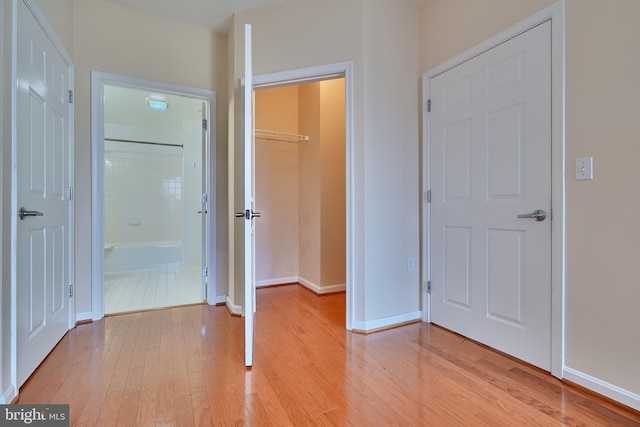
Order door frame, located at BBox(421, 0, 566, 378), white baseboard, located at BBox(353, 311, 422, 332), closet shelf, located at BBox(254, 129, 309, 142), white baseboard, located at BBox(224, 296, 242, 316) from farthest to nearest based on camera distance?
1. closet shelf, located at BBox(254, 129, 309, 142)
2. white baseboard, located at BBox(224, 296, 242, 316)
3. white baseboard, located at BBox(353, 311, 422, 332)
4. door frame, located at BBox(421, 0, 566, 378)

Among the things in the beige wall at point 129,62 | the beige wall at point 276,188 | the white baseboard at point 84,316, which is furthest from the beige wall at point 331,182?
the white baseboard at point 84,316

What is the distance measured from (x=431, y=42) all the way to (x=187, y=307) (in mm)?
3147

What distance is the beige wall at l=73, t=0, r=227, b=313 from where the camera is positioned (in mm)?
2363

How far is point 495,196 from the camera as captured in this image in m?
1.92

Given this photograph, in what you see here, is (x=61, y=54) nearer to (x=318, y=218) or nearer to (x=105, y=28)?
(x=105, y=28)

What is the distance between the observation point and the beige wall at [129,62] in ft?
7.75

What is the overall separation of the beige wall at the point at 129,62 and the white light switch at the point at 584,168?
269 centimetres

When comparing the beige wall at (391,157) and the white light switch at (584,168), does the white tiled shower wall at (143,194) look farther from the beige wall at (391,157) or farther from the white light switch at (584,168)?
the white light switch at (584,168)

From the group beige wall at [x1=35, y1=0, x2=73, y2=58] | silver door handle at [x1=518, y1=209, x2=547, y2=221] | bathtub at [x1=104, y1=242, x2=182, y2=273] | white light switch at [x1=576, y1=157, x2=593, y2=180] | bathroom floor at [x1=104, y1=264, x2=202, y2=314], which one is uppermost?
beige wall at [x1=35, y1=0, x2=73, y2=58]

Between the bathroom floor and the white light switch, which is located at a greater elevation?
the white light switch

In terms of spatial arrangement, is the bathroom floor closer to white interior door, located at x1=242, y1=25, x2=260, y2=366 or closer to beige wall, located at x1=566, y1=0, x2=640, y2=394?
white interior door, located at x1=242, y1=25, x2=260, y2=366

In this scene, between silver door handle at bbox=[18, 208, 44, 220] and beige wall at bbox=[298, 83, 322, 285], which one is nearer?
silver door handle at bbox=[18, 208, 44, 220]

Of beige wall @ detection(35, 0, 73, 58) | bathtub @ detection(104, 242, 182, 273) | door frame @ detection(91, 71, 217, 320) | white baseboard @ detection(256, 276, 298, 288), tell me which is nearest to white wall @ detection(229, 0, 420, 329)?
door frame @ detection(91, 71, 217, 320)

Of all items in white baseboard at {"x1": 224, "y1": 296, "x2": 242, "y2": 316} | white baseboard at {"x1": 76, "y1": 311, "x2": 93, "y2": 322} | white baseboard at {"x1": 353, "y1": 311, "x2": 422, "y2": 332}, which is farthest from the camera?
white baseboard at {"x1": 224, "y1": 296, "x2": 242, "y2": 316}
